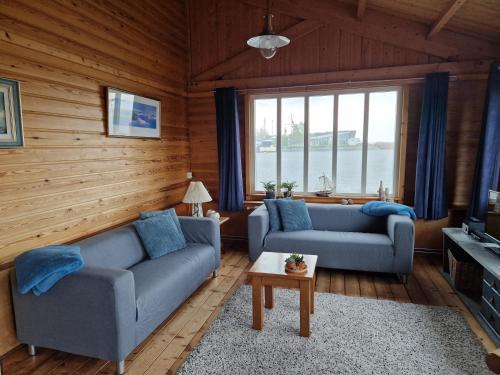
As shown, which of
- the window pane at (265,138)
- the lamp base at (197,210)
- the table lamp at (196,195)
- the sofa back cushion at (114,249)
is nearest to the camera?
the sofa back cushion at (114,249)

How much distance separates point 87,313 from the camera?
1.99m

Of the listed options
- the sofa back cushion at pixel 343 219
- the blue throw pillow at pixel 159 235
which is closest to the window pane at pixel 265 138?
the sofa back cushion at pixel 343 219

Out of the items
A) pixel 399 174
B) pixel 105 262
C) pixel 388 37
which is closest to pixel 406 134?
pixel 399 174

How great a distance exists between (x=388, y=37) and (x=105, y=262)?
406 cm

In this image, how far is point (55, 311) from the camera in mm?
2053

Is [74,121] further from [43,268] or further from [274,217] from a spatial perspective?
[274,217]

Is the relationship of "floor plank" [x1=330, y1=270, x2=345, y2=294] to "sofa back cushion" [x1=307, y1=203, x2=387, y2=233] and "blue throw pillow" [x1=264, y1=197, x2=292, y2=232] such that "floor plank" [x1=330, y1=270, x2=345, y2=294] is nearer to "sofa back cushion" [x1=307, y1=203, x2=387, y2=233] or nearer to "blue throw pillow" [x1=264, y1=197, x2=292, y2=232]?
"sofa back cushion" [x1=307, y1=203, x2=387, y2=233]

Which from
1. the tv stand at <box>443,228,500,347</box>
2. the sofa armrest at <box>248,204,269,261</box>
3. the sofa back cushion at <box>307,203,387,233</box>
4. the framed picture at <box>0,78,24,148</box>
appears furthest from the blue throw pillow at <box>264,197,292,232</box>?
the framed picture at <box>0,78,24,148</box>

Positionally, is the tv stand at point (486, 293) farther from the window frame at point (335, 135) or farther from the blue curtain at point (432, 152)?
the window frame at point (335, 135)

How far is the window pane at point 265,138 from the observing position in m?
4.70

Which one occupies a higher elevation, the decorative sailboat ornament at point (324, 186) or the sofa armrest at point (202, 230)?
the decorative sailboat ornament at point (324, 186)

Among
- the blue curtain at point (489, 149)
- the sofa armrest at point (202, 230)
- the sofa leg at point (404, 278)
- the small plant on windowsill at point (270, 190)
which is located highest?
the blue curtain at point (489, 149)

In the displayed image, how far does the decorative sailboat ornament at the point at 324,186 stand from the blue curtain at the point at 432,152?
108 cm

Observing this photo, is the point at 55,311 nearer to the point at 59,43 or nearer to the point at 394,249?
the point at 59,43
